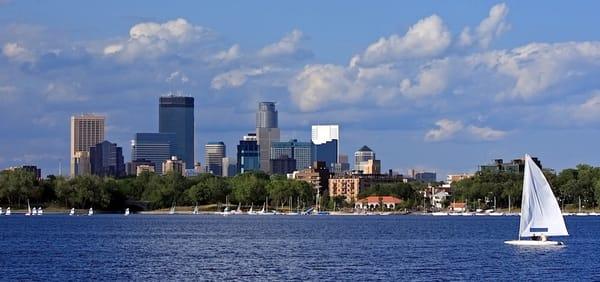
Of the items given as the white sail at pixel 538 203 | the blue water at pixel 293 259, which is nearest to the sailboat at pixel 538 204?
the white sail at pixel 538 203

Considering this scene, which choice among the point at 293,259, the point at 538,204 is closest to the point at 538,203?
the point at 538,204

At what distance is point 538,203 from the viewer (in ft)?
360

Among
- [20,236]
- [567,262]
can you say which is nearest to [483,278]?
[567,262]

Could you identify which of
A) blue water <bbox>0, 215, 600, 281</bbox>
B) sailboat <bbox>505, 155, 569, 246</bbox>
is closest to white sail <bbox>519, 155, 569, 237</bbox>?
sailboat <bbox>505, 155, 569, 246</bbox>

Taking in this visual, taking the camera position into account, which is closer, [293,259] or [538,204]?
[293,259]

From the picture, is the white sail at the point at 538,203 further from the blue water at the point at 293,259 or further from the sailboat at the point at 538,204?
the blue water at the point at 293,259

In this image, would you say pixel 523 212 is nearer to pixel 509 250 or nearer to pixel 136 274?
pixel 509 250

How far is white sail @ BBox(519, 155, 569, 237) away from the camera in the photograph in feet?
360

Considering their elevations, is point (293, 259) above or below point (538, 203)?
below

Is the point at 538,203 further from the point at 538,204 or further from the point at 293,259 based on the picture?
the point at 293,259

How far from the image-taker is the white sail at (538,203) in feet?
360

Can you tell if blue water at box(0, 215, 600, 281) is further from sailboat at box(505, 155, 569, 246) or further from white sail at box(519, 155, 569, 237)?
white sail at box(519, 155, 569, 237)

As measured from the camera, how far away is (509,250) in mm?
111875

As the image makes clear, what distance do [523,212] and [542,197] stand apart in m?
2.22
